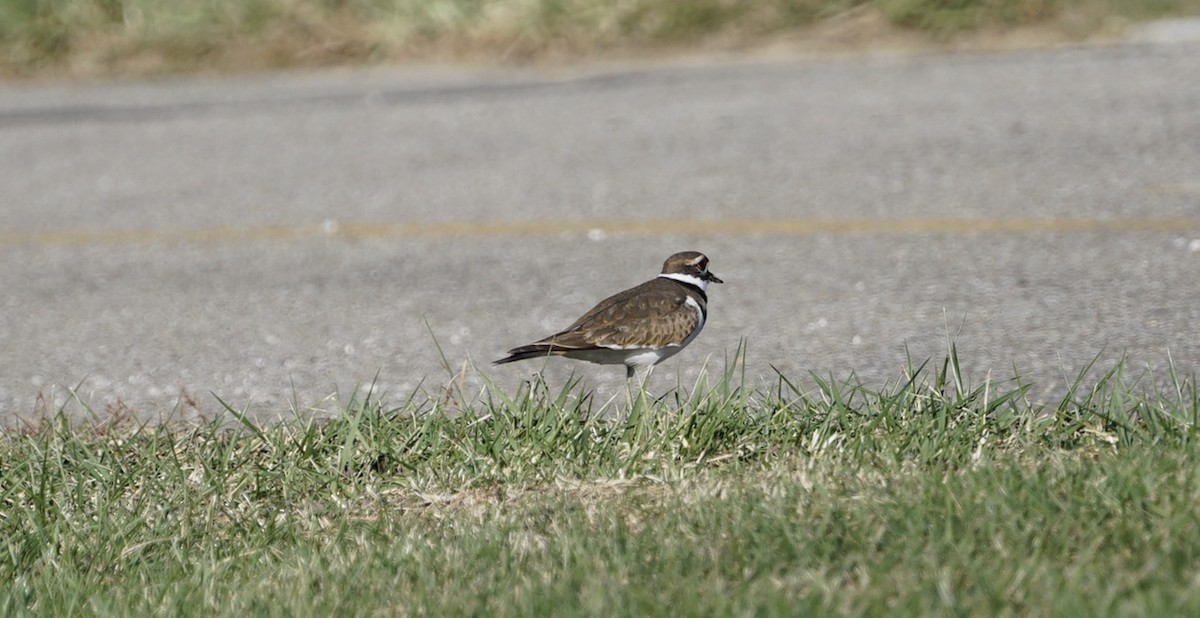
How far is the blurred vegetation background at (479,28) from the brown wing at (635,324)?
7971 millimetres

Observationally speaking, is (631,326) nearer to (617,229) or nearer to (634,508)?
(634,508)

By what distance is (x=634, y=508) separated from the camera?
4555 millimetres

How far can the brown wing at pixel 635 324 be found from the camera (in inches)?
212

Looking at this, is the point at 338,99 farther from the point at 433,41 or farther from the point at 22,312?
the point at 22,312

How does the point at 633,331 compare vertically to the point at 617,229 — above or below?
above

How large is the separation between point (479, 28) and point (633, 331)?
9295 millimetres

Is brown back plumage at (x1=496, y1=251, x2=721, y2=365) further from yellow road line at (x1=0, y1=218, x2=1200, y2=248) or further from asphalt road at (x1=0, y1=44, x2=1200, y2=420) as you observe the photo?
yellow road line at (x1=0, y1=218, x2=1200, y2=248)

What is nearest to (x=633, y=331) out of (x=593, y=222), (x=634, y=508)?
(x=634, y=508)

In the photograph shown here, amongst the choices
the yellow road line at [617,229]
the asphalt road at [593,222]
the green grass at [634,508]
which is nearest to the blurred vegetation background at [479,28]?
the asphalt road at [593,222]

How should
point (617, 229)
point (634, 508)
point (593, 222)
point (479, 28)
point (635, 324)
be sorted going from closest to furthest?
point (634, 508) → point (635, 324) → point (617, 229) → point (593, 222) → point (479, 28)

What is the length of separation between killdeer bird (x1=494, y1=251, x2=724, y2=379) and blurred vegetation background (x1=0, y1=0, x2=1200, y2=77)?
7935mm

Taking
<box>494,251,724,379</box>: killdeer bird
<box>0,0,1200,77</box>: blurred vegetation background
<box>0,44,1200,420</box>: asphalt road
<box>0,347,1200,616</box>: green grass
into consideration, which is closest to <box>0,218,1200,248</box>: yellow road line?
<box>0,44,1200,420</box>: asphalt road

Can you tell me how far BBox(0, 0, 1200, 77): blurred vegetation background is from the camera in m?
12.9

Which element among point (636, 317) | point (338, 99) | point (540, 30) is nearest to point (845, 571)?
point (636, 317)
